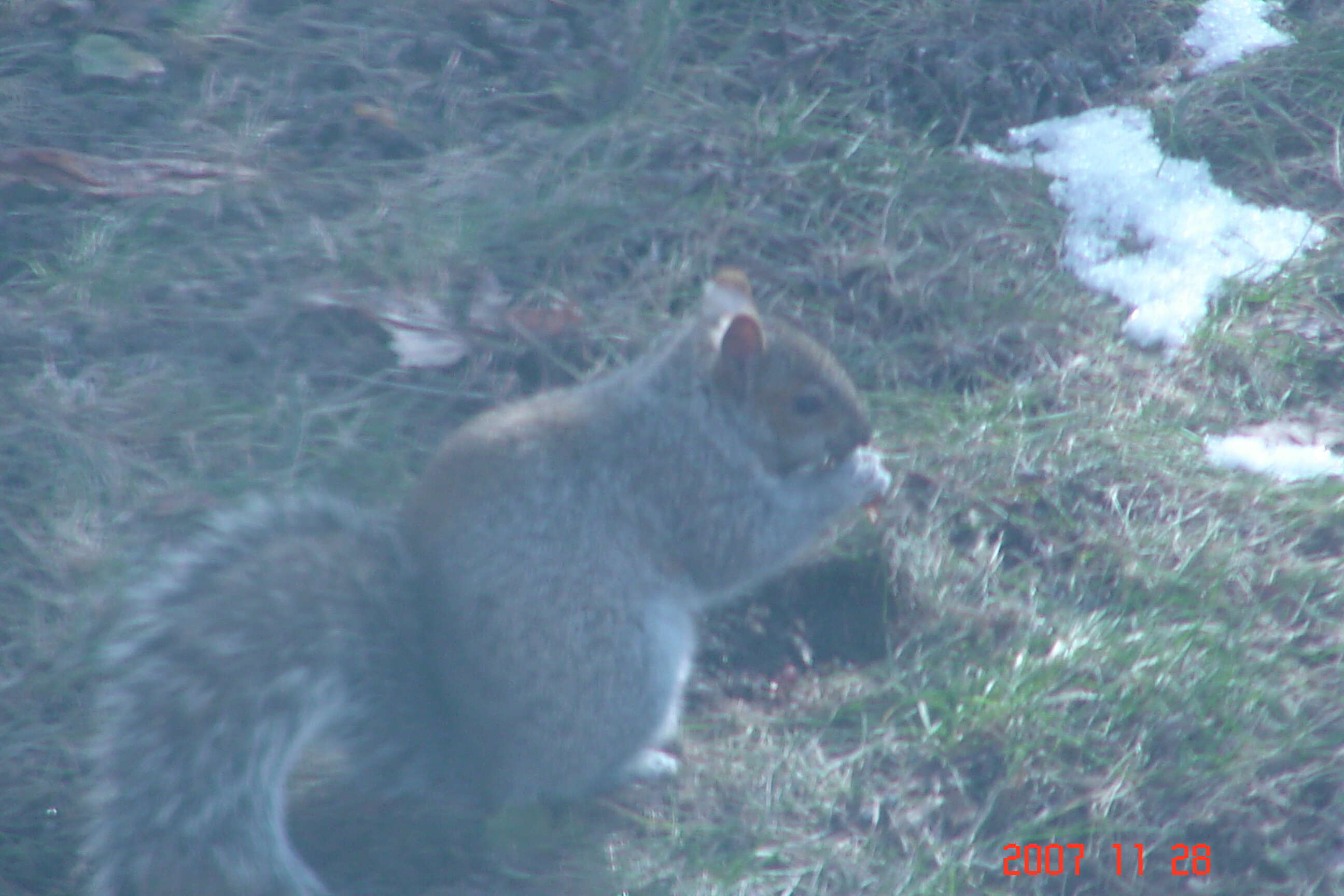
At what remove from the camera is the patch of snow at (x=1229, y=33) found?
428cm

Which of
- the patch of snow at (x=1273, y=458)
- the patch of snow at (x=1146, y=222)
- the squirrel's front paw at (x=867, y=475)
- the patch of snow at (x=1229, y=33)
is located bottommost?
the squirrel's front paw at (x=867, y=475)

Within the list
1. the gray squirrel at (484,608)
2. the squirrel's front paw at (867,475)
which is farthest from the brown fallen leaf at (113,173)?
the squirrel's front paw at (867,475)

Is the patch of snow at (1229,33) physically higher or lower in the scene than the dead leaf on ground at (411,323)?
higher

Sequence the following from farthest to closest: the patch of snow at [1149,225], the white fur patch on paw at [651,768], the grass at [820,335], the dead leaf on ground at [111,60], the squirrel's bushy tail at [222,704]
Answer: the dead leaf on ground at [111,60]
the patch of snow at [1149,225]
the white fur patch on paw at [651,768]
the grass at [820,335]
the squirrel's bushy tail at [222,704]

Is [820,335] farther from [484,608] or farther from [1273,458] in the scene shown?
[484,608]

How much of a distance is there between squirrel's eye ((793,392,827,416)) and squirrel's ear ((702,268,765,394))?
0.15m

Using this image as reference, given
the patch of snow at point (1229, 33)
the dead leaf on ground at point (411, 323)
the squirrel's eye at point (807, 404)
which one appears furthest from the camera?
the patch of snow at point (1229, 33)

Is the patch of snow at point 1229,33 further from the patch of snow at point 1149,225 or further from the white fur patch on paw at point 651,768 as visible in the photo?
the white fur patch on paw at point 651,768

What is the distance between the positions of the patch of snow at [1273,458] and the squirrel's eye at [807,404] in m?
1.18

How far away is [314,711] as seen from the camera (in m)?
2.17

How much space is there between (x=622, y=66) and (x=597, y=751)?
2782mm

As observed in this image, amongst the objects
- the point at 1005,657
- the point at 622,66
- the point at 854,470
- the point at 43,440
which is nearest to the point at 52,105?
Answer: the point at 43,440

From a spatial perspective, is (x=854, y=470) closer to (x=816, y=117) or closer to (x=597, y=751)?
(x=597, y=751)
